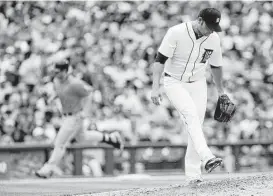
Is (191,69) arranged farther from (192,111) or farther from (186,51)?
(192,111)

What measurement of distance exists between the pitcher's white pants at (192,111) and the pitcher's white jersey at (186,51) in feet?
0.29

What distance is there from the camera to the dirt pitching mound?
25.1 ft

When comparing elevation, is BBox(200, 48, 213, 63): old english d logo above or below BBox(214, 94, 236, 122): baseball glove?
above

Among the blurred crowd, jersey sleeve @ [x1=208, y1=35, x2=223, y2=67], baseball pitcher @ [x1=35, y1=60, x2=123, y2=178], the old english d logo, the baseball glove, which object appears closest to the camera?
the old english d logo

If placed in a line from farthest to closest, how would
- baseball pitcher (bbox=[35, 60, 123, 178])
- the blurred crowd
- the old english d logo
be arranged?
the blurred crowd < baseball pitcher (bbox=[35, 60, 123, 178]) < the old english d logo

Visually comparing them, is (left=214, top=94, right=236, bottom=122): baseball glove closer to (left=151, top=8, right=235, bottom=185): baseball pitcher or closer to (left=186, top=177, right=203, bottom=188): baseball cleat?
(left=151, top=8, right=235, bottom=185): baseball pitcher

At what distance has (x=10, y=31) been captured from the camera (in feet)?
58.2

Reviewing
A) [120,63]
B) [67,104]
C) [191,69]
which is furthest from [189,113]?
[120,63]

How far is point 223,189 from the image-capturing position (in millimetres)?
7887

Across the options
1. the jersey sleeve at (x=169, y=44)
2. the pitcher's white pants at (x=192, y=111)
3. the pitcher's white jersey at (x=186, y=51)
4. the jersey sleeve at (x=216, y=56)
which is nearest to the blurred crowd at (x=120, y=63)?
the jersey sleeve at (x=216, y=56)

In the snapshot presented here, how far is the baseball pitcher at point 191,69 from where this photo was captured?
8.01m

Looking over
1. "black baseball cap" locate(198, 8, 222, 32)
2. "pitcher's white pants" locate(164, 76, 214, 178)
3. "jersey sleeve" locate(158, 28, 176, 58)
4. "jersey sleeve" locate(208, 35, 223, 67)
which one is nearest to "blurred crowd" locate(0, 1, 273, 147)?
"jersey sleeve" locate(208, 35, 223, 67)

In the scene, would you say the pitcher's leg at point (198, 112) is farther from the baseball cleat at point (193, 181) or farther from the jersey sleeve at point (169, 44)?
the jersey sleeve at point (169, 44)

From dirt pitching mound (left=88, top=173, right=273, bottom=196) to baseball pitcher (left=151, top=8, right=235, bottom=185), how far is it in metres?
0.30
